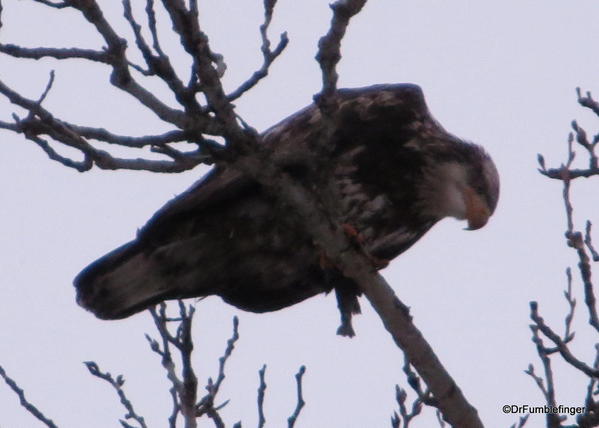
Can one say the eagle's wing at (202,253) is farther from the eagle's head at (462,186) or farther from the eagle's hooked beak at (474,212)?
the eagle's hooked beak at (474,212)

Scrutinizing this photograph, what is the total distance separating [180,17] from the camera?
3.02m

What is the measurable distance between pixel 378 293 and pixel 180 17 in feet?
3.82

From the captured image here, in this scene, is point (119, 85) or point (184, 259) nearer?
point (119, 85)

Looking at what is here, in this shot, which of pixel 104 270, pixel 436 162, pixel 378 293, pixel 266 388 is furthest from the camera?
pixel 436 162

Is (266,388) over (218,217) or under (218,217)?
under

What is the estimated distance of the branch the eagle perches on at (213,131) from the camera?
3121 millimetres

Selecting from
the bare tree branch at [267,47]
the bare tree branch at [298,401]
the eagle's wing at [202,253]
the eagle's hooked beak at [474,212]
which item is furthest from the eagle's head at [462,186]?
the bare tree branch at [267,47]

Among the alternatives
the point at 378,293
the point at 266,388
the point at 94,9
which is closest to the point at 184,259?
the point at 266,388

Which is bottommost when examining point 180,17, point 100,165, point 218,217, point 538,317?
point 538,317

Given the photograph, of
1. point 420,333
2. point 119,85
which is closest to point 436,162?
point 420,333

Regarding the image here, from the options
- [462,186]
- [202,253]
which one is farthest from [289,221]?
[462,186]

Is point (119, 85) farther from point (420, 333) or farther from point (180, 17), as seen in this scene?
point (420, 333)

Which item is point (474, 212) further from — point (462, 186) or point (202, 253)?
point (202, 253)

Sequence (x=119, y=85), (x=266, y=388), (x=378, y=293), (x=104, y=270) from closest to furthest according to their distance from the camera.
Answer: (x=119, y=85) < (x=378, y=293) < (x=266, y=388) < (x=104, y=270)
